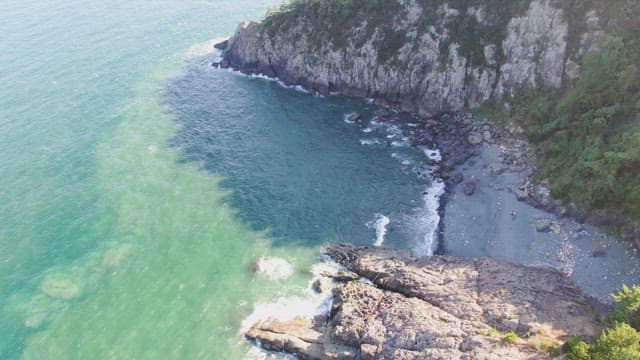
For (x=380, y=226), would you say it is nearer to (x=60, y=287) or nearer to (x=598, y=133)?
(x=598, y=133)

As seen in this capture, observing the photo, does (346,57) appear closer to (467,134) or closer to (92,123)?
(467,134)

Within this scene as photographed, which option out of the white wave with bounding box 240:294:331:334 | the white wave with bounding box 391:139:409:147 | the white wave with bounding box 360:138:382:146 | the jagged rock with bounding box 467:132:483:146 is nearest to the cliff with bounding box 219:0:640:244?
the jagged rock with bounding box 467:132:483:146

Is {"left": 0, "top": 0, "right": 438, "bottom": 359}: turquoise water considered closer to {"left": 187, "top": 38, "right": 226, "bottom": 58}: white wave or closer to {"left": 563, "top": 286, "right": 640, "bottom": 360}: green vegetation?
{"left": 187, "top": 38, "right": 226, "bottom": 58}: white wave

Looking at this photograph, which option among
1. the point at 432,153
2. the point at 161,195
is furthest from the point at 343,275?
the point at 161,195

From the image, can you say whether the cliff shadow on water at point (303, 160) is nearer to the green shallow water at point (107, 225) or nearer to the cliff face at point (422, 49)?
the green shallow water at point (107, 225)

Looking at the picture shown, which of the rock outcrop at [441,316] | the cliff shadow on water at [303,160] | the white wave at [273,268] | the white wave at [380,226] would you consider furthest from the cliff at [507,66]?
the white wave at [273,268]

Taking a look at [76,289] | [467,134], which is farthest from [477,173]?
[76,289]
